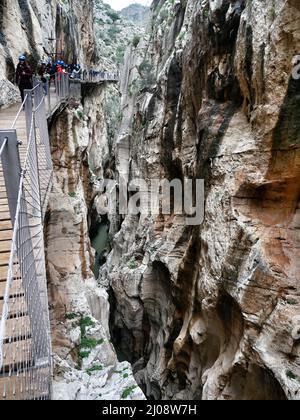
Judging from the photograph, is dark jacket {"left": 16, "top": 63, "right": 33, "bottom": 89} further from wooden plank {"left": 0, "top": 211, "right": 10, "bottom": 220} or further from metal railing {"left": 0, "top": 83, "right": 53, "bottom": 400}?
metal railing {"left": 0, "top": 83, "right": 53, "bottom": 400}

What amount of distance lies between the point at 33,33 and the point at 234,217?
1241cm

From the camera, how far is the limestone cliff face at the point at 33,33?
11.2m

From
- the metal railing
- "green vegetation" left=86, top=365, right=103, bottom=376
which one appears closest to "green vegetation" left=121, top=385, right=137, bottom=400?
"green vegetation" left=86, top=365, right=103, bottom=376

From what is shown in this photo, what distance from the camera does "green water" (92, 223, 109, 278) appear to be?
23.5 meters

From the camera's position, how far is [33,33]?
14.0 metres

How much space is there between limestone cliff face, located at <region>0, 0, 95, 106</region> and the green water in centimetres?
1301

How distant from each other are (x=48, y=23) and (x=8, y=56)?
254 inches

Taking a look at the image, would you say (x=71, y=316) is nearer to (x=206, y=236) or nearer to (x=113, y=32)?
(x=206, y=236)

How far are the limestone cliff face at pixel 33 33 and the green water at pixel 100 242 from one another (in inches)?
512

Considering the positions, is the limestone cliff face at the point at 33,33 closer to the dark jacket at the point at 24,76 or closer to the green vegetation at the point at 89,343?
the dark jacket at the point at 24,76

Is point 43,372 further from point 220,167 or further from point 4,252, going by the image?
point 220,167

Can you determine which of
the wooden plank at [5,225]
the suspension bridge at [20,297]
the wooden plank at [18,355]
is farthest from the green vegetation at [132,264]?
the wooden plank at [18,355]

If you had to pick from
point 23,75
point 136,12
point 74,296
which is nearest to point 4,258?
point 74,296

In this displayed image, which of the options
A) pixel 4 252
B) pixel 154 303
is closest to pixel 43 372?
pixel 4 252
